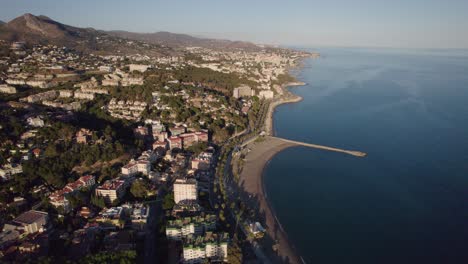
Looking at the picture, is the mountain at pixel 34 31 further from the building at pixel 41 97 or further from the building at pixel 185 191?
the building at pixel 185 191

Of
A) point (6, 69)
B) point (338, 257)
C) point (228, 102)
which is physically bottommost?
point (338, 257)

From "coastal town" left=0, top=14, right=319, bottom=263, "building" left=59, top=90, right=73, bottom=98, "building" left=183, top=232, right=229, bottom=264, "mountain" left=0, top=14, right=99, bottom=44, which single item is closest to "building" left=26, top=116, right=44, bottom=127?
"coastal town" left=0, top=14, right=319, bottom=263

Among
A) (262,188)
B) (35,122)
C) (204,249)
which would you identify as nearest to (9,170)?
(35,122)

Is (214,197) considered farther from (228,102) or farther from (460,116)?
(460,116)

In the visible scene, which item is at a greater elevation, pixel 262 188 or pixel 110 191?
pixel 110 191

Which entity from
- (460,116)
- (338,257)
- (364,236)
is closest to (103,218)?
(338,257)

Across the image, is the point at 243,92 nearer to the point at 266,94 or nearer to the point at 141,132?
the point at 266,94

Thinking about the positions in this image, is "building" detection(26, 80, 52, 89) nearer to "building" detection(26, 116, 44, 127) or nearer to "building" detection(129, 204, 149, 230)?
"building" detection(26, 116, 44, 127)
